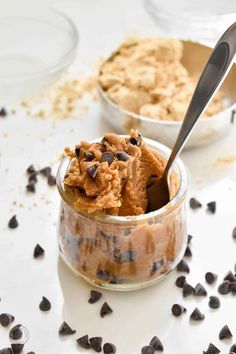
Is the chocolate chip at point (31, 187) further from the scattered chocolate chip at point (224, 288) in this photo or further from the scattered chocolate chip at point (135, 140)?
the scattered chocolate chip at point (224, 288)

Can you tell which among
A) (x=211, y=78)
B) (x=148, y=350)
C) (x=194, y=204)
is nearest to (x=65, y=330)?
(x=148, y=350)

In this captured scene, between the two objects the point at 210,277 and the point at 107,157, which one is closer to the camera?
the point at 107,157

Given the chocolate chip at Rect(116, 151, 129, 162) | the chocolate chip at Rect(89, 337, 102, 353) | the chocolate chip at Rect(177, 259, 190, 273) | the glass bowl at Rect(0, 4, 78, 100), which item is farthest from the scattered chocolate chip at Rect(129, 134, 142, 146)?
the glass bowl at Rect(0, 4, 78, 100)

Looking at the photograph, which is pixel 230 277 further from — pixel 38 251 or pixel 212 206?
pixel 38 251

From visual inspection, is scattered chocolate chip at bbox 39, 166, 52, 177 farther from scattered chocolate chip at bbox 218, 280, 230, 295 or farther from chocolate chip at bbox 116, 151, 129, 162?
scattered chocolate chip at bbox 218, 280, 230, 295

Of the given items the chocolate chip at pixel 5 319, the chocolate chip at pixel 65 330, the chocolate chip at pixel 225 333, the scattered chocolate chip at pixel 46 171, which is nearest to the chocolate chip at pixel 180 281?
the chocolate chip at pixel 225 333

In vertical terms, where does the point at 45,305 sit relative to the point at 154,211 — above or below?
below

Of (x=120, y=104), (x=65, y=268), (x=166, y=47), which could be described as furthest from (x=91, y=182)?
(x=166, y=47)
